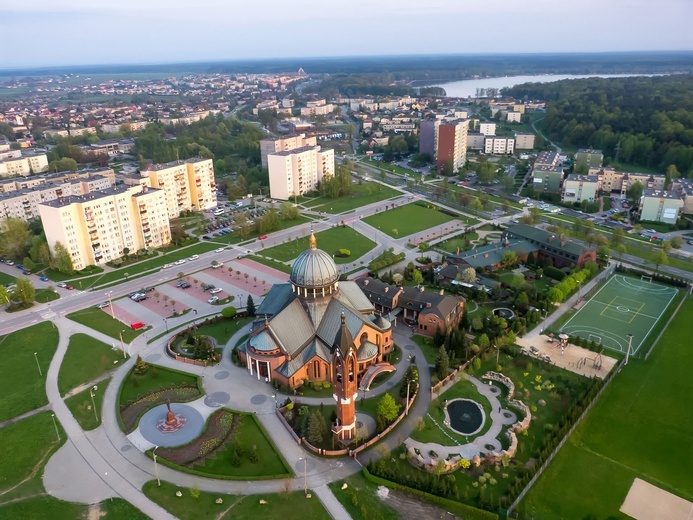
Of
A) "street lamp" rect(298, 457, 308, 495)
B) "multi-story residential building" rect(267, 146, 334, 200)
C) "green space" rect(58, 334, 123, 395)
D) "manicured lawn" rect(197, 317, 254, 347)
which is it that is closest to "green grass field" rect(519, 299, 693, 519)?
"street lamp" rect(298, 457, 308, 495)

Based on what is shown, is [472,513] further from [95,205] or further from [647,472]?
[95,205]

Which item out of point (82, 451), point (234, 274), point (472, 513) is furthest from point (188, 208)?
point (472, 513)

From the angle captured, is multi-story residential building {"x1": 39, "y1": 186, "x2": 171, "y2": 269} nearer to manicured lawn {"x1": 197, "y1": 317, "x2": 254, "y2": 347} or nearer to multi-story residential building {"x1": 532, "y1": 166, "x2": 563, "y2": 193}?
manicured lawn {"x1": 197, "y1": 317, "x2": 254, "y2": 347}

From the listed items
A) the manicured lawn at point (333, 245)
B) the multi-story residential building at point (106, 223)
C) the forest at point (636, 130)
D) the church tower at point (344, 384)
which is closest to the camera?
the church tower at point (344, 384)

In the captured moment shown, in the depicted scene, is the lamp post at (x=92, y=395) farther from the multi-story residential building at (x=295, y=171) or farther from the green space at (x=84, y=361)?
the multi-story residential building at (x=295, y=171)

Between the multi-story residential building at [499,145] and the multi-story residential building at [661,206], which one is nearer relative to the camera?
the multi-story residential building at [661,206]

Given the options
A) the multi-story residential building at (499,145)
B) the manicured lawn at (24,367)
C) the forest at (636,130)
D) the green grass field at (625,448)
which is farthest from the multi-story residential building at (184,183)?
the forest at (636,130)

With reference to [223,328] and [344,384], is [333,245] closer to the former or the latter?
[223,328]
